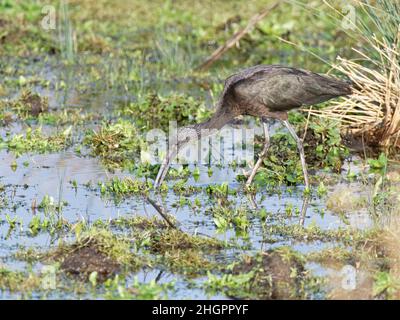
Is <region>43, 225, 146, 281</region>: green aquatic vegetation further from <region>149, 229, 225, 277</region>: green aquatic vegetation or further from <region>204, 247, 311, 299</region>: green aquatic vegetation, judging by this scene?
<region>204, 247, 311, 299</region>: green aquatic vegetation

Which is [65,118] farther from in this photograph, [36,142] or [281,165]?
[281,165]

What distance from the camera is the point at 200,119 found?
9.89 meters

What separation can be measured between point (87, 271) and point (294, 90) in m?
2.96

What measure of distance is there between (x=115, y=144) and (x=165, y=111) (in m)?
1.25

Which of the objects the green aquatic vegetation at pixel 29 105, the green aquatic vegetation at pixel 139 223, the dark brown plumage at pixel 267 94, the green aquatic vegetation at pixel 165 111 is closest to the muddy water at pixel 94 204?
the green aquatic vegetation at pixel 139 223

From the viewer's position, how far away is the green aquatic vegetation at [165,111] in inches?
397

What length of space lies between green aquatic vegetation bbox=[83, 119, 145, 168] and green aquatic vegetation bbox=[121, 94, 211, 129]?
2.92 ft

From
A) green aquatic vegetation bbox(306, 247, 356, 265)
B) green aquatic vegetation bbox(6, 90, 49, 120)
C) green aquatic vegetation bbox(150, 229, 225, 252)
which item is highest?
green aquatic vegetation bbox(6, 90, 49, 120)

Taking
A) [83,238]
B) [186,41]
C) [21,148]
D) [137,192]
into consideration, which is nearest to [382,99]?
[137,192]

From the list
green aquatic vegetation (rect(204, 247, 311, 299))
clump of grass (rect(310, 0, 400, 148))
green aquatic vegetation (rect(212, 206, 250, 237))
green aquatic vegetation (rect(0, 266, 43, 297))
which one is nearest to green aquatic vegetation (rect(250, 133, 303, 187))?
clump of grass (rect(310, 0, 400, 148))

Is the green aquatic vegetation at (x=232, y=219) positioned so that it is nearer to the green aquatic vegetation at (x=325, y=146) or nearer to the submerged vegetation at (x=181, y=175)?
the submerged vegetation at (x=181, y=175)

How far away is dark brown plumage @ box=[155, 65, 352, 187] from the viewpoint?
8102mm

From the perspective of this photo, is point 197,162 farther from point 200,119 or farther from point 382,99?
point 382,99

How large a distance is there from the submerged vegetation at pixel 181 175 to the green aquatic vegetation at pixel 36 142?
2 cm
